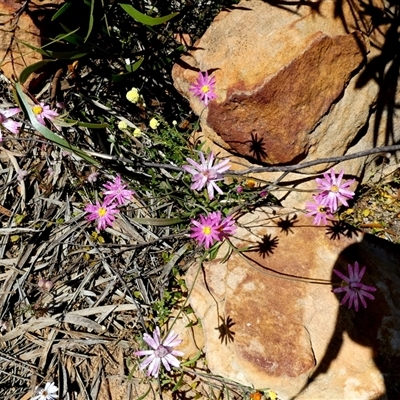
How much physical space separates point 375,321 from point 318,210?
624 mm

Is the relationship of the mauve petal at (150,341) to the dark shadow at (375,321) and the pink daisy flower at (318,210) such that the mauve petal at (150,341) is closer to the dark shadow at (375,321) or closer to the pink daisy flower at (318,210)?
the dark shadow at (375,321)

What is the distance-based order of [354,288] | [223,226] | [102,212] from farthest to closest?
[102,212] < [223,226] < [354,288]

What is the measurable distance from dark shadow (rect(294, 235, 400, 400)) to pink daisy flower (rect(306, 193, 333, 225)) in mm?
226

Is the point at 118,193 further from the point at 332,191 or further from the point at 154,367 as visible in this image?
the point at 332,191

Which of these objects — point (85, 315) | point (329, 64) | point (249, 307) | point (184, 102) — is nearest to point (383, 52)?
point (329, 64)

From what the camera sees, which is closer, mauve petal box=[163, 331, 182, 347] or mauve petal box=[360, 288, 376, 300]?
mauve petal box=[360, 288, 376, 300]

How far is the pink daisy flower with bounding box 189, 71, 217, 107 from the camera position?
7.68 ft

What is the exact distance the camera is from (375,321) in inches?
89.7

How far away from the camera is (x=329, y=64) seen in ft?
7.33

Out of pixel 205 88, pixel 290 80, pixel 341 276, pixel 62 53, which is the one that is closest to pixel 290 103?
pixel 290 80

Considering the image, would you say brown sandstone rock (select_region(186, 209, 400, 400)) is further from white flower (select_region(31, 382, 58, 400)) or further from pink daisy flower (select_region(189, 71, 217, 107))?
white flower (select_region(31, 382, 58, 400))

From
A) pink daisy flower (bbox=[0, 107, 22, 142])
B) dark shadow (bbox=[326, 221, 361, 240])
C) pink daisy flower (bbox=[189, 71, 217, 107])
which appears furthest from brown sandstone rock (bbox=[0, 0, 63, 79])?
dark shadow (bbox=[326, 221, 361, 240])

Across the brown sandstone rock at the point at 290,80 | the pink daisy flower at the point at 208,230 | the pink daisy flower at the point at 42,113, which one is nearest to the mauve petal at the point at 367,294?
the brown sandstone rock at the point at 290,80

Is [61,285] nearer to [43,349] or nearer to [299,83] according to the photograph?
[43,349]
